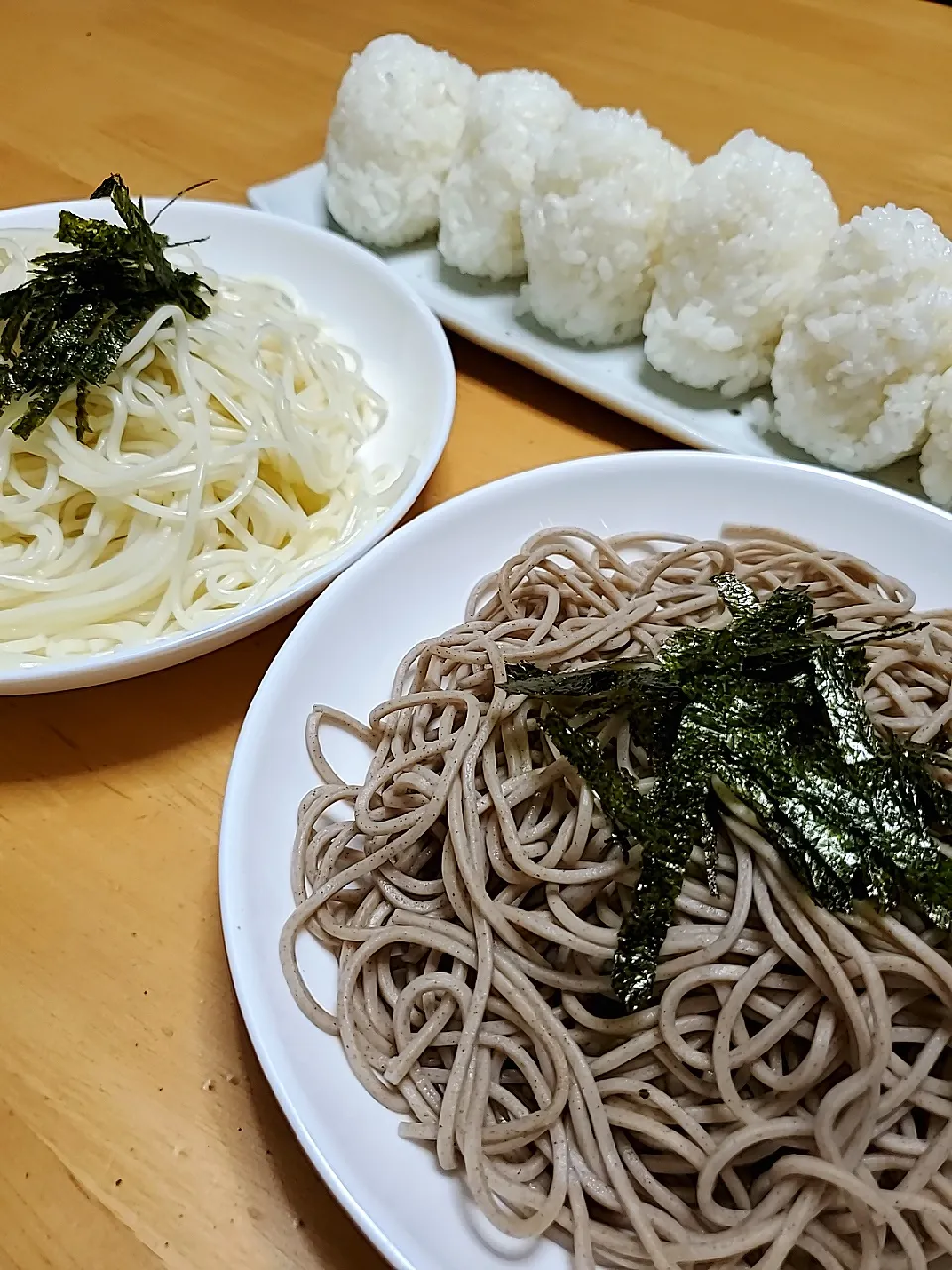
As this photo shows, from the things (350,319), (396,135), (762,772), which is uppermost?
(396,135)

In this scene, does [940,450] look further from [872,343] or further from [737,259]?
[737,259]

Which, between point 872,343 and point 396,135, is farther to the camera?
point 396,135

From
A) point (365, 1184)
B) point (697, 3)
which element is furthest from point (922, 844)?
point (697, 3)

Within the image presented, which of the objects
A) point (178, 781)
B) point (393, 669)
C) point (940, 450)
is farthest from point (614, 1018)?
point (940, 450)

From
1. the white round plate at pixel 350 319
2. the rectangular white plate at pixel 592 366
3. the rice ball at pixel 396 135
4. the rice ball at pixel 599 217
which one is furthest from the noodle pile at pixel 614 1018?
the rice ball at pixel 396 135

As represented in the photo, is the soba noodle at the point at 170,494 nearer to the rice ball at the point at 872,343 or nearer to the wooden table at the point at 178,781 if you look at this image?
the wooden table at the point at 178,781
